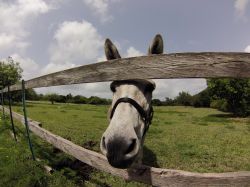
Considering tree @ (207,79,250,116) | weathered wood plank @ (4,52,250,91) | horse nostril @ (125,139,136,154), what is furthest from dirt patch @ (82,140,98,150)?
tree @ (207,79,250,116)

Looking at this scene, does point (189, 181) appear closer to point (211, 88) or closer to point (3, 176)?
point (3, 176)

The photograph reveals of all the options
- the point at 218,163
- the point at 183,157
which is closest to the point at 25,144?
the point at 183,157

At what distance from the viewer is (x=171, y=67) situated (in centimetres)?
257

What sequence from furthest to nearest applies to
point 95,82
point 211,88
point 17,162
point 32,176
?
1. point 211,88
2. point 17,162
3. point 32,176
4. point 95,82

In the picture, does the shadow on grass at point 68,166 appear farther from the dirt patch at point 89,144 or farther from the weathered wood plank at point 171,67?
the weathered wood plank at point 171,67

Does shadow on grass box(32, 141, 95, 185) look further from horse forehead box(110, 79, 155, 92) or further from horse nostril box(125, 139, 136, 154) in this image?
horse nostril box(125, 139, 136, 154)

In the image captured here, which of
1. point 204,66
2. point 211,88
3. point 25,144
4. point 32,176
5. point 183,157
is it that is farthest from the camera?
point 211,88

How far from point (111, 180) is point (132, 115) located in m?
3.20

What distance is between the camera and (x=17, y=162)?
5.51 meters

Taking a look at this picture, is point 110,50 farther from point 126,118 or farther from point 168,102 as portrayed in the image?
point 168,102

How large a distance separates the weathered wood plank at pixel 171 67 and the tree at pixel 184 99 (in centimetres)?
5418

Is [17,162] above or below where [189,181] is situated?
below

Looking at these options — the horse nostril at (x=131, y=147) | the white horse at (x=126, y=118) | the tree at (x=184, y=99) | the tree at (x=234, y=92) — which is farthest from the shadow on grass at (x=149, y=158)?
the tree at (x=184, y=99)

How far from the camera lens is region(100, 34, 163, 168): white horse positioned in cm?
245
